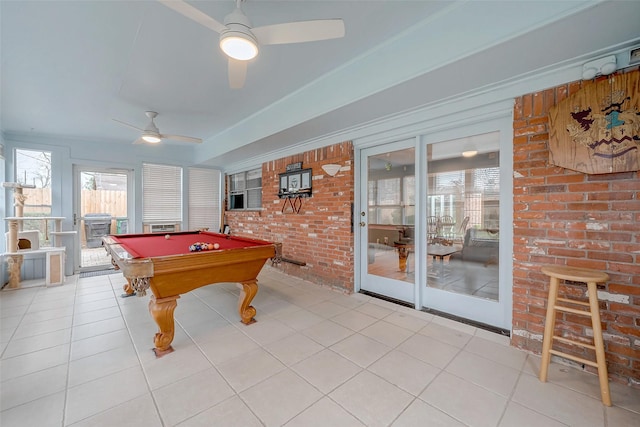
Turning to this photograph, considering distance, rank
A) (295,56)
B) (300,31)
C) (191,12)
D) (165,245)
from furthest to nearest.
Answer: (165,245)
(295,56)
(300,31)
(191,12)

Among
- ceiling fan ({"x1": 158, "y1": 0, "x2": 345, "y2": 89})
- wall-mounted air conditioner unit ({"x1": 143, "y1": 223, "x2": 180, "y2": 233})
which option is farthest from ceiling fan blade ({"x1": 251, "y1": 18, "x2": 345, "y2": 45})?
wall-mounted air conditioner unit ({"x1": 143, "y1": 223, "x2": 180, "y2": 233})

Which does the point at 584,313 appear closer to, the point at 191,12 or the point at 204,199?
the point at 191,12

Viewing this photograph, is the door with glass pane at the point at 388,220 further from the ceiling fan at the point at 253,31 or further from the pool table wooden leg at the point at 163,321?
the pool table wooden leg at the point at 163,321

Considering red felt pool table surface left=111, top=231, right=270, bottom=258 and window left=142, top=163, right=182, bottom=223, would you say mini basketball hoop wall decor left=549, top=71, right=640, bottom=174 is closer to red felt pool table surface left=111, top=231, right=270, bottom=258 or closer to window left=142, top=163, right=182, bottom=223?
red felt pool table surface left=111, top=231, right=270, bottom=258

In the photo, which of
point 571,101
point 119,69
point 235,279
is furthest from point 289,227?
point 571,101

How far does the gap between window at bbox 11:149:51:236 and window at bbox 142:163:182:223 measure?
144cm

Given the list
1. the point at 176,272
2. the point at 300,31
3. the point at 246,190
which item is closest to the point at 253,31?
the point at 300,31

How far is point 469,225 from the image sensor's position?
2766mm

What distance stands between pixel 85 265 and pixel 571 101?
7.40 m

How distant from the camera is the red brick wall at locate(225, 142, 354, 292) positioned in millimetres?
3695

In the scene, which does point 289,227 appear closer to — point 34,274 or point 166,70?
point 166,70

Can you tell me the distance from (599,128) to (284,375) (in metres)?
2.89

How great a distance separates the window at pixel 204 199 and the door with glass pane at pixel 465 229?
532 centimetres

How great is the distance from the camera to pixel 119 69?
262 centimetres
